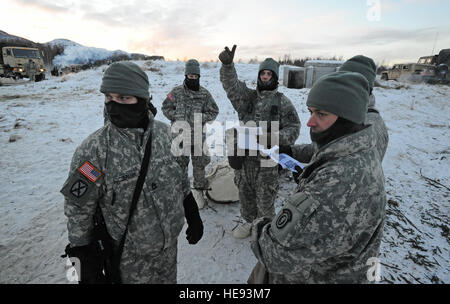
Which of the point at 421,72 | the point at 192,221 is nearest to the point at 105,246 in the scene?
the point at 192,221

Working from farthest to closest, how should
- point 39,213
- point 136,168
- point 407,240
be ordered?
point 39,213, point 407,240, point 136,168

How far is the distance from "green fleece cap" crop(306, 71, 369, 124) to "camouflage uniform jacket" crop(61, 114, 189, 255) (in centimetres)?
113

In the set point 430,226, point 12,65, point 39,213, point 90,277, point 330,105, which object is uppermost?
point 12,65

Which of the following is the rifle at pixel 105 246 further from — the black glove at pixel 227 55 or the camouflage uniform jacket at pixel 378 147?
the black glove at pixel 227 55

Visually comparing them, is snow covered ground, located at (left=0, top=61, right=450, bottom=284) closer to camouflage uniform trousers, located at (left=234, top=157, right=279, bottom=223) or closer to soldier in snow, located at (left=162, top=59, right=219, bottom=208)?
camouflage uniform trousers, located at (left=234, top=157, right=279, bottom=223)

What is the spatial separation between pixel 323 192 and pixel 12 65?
27638 mm

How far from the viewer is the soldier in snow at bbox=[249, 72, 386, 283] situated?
1070mm

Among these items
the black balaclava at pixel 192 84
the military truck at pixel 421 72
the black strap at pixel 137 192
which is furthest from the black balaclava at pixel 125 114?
the military truck at pixel 421 72

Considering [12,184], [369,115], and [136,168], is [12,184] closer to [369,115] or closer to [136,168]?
[136,168]

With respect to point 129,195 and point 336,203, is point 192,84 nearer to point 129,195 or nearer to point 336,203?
point 129,195

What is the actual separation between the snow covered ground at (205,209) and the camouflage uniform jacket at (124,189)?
1.31 meters

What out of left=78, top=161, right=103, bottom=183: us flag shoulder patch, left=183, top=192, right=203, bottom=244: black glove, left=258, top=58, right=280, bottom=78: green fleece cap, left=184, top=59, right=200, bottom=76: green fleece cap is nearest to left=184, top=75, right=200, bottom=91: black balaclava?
left=184, top=59, right=200, bottom=76: green fleece cap
